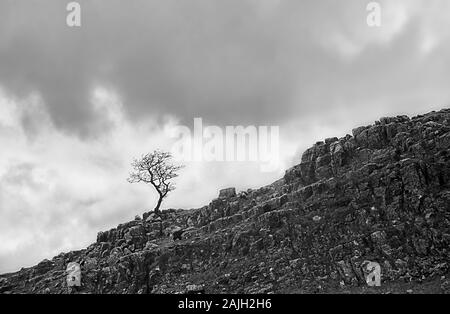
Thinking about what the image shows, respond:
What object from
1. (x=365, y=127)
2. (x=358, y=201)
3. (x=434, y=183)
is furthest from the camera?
(x=365, y=127)

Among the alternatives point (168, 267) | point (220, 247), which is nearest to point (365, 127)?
point (220, 247)

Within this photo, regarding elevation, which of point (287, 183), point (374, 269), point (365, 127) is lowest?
point (374, 269)

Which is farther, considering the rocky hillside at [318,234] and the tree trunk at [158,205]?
the tree trunk at [158,205]

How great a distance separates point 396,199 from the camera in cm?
4069

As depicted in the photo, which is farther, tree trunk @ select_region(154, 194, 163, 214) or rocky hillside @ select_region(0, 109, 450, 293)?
tree trunk @ select_region(154, 194, 163, 214)

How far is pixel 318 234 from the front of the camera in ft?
138

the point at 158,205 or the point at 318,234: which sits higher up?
the point at 158,205

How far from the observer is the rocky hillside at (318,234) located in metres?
36.4

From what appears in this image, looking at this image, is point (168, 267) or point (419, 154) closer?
point (419, 154)

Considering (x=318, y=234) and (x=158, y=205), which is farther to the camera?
(x=158, y=205)

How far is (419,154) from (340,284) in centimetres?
1887

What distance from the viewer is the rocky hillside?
120 feet
